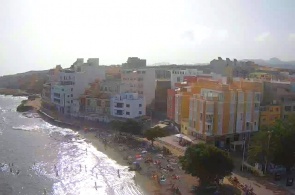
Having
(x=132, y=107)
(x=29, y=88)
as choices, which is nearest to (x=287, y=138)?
(x=132, y=107)

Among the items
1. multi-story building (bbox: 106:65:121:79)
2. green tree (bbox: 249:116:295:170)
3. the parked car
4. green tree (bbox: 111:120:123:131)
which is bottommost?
the parked car

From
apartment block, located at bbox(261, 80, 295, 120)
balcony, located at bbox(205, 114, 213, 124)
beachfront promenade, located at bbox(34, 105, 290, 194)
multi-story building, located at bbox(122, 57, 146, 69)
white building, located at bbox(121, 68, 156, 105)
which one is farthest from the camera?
multi-story building, located at bbox(122, 57, 146, 69)

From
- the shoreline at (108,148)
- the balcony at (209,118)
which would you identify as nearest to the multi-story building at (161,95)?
the shoreline at (108,148)

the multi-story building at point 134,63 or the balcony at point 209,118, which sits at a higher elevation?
the multi-story building at point 134,63

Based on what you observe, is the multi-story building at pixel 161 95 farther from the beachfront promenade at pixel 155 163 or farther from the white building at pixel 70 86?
the white building at pixel 70 86

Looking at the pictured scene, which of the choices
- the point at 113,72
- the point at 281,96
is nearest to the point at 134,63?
the point at 113,72

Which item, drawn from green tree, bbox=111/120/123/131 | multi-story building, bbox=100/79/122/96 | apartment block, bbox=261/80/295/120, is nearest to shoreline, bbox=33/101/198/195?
green tree, bbox=111/120/123/131

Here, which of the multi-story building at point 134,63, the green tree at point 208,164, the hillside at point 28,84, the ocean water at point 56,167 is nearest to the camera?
the green tree at point 208,164

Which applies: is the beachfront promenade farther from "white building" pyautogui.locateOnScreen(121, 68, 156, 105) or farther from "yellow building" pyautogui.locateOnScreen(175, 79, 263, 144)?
"white building" pyautogui.locateOnScreen(121, 68, 156, 105)
